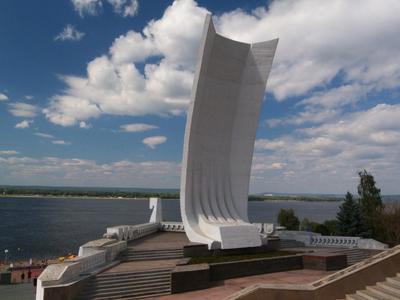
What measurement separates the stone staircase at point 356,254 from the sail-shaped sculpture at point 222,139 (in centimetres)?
446

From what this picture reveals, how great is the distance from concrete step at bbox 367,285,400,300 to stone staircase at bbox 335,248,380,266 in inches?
335

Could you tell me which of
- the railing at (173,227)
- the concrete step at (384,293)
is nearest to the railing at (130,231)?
the railing at (173,227)

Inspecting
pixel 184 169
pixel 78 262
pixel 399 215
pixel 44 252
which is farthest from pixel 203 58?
pixel 44 252

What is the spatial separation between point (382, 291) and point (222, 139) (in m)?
11.1

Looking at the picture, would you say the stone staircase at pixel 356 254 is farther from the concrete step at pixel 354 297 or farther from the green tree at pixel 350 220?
the concrete step at pixel 354 297

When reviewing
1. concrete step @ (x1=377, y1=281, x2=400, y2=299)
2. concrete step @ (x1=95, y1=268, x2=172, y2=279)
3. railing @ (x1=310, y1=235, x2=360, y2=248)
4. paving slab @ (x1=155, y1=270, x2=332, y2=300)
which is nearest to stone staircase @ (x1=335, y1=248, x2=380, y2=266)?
railing @ (x1=310, y1=235, x2=360, y2=248)

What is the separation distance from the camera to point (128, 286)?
430 inches

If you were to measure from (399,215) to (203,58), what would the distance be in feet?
54.9

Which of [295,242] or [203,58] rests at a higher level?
[203,58]

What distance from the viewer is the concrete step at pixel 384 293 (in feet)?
26.9

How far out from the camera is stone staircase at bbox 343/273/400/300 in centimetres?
836

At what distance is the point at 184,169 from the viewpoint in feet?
56.1

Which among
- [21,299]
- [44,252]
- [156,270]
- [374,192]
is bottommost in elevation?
[44,252]

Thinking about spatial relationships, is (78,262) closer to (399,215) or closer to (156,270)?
(156,270)
